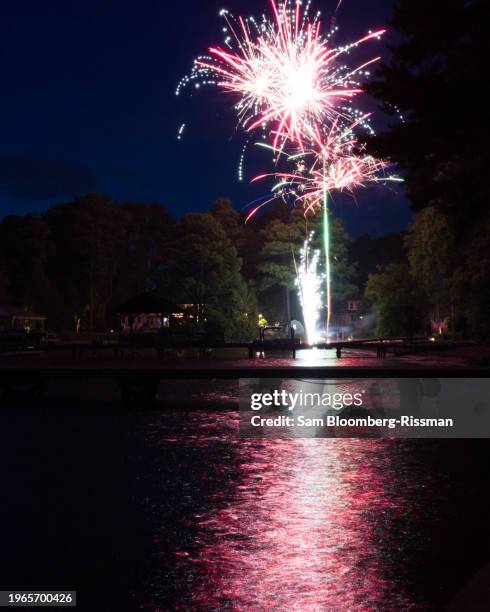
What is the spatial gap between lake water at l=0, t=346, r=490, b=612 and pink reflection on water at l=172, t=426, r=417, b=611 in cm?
2

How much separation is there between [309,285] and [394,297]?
6.75 metres

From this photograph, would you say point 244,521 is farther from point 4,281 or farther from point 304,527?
Result: point 4,281

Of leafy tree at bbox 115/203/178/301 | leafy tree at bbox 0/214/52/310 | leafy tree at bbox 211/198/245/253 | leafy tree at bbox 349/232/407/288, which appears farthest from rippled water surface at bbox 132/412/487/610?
leafy tree at bbox 349/232/407/288

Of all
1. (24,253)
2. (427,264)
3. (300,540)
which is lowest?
(300,540)

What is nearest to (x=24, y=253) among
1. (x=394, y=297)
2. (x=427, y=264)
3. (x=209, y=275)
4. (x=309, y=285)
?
(x=209, y=275)

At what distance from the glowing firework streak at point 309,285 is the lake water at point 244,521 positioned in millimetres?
39207

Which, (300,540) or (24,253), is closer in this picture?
(300,540)

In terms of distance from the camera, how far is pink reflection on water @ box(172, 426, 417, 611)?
16.4 feet

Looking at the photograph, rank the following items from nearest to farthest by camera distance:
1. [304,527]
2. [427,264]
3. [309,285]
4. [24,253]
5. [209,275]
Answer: [304,527], [209,275], [427,264], [309,285], [24,253]

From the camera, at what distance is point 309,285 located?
5831 cm

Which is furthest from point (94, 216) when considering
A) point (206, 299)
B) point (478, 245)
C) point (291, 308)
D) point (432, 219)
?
point (478, 245)

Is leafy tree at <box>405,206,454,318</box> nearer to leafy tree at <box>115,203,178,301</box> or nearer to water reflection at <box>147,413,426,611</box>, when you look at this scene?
leafy tree at <box>115,203,178,301</box>

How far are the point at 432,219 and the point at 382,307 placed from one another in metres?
9.08

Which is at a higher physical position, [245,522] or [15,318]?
[15,318]
